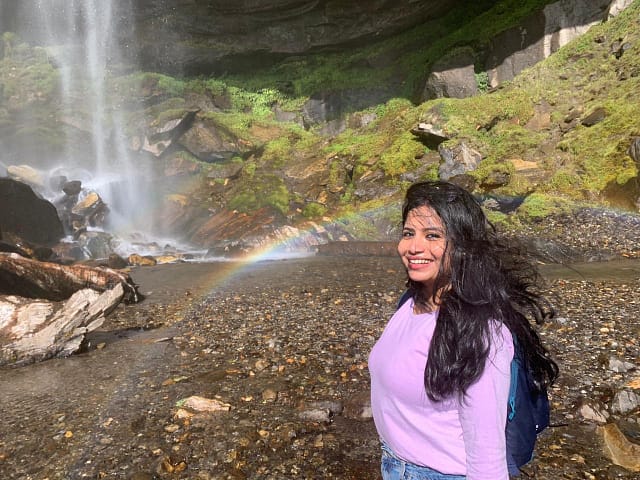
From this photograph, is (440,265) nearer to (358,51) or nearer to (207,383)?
(207,383)

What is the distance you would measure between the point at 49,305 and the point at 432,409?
7990 millimetres

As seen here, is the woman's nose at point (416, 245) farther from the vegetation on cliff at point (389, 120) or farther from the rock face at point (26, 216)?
the rock face at point (26, 216)

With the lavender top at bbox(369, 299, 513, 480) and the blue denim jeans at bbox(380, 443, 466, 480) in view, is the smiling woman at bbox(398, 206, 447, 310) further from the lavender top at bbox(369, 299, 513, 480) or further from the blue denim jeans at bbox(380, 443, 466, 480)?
the blue denim jeans at bbox(380, 443, 466, 480)

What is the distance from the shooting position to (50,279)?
8.98m

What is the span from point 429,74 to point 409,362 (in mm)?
24544

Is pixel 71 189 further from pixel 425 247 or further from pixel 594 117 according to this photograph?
pixel 425 247

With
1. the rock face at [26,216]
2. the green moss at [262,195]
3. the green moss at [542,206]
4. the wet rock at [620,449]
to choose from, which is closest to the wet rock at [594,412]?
the wet rock at [620,449]

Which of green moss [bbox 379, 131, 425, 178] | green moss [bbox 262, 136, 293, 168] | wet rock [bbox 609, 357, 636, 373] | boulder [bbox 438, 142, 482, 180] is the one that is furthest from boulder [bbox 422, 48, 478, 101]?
wet rock [bbox 609, 357, 636, 373]

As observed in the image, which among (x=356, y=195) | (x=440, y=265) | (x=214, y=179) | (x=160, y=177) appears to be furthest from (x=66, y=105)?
(x=440, y=265)

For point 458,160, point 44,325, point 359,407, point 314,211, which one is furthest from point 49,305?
point 458,160

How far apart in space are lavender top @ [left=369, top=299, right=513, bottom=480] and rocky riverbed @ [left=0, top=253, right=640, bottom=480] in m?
2.07

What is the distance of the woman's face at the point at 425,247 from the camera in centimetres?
182

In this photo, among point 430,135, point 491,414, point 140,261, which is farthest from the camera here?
point 430,135

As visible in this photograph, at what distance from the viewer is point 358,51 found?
28.6 meters
